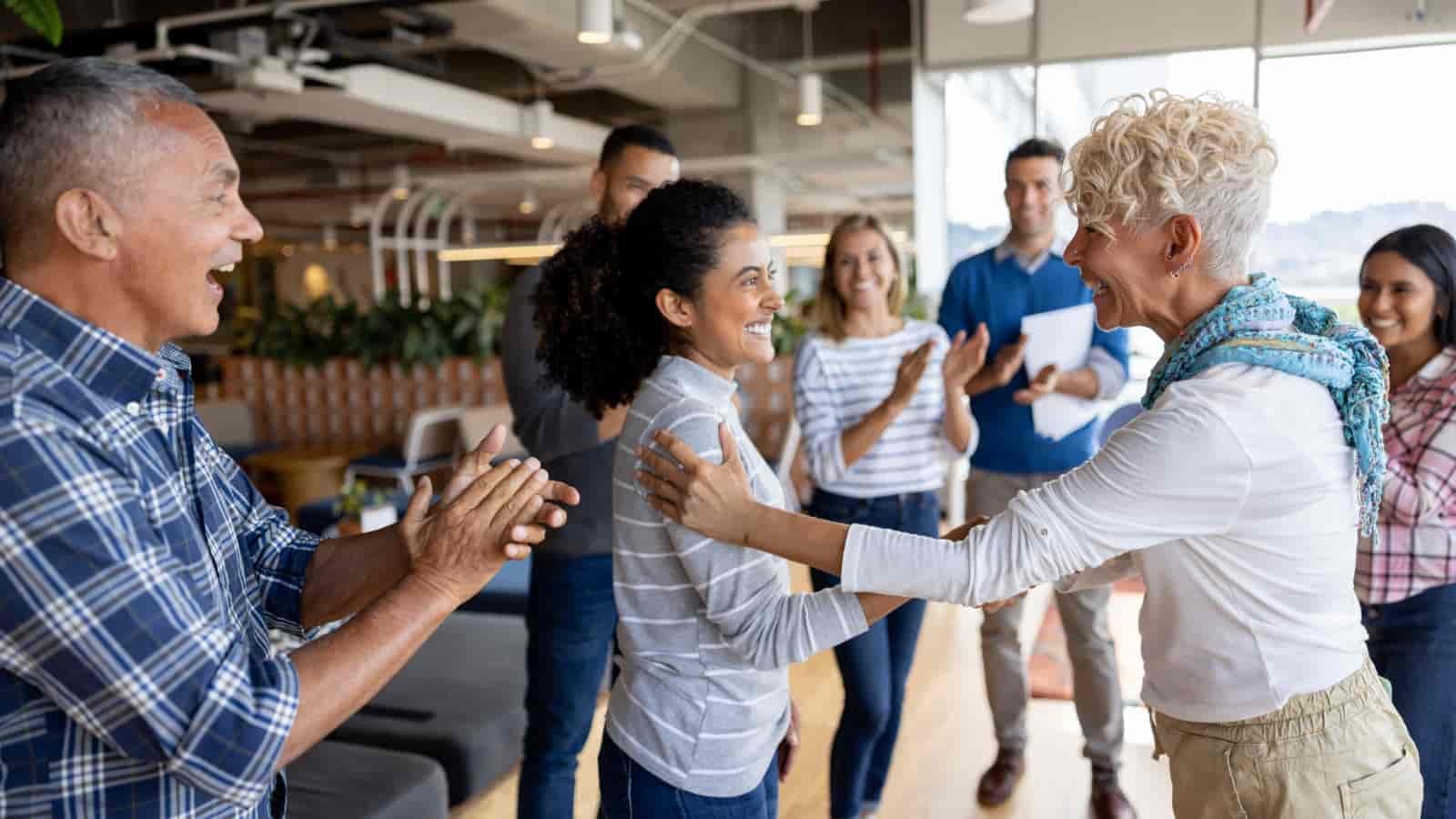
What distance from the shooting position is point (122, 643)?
971 mm

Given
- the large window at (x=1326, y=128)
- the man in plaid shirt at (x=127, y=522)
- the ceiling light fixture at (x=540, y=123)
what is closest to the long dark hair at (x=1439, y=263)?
the man in plaid shirt at (x=127, y=522)

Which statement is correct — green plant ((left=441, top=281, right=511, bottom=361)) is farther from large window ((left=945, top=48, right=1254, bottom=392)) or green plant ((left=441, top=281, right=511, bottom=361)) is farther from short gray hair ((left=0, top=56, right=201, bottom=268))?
short gray hair ((left=0, top=56, right=201, bottom=268))

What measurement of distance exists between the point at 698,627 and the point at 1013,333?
194 cm

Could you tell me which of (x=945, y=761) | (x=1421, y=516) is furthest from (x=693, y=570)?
(x=945, y=761)

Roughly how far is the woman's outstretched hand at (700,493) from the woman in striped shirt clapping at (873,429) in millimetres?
1185

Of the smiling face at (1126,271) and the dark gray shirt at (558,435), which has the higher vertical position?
the smiling face at (1126,271)

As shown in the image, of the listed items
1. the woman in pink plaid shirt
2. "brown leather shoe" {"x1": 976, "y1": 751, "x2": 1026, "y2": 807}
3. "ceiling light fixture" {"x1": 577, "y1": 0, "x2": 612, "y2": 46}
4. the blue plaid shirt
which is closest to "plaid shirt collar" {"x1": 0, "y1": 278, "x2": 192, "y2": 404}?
the blue plaid shirt

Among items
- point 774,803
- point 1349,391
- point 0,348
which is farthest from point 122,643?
point 1349,391

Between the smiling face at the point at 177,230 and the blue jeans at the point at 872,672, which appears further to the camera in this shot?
the blue jeans at the point at 872,672

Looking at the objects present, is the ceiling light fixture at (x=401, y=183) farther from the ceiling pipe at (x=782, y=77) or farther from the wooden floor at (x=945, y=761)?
the wooden floor at (x=945, y=761)

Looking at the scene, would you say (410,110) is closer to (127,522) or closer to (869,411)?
(869,411)

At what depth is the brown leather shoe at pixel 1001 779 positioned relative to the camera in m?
3.27

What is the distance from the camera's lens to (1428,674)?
2223 millimetres

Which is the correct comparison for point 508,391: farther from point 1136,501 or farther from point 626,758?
point 1136,501
